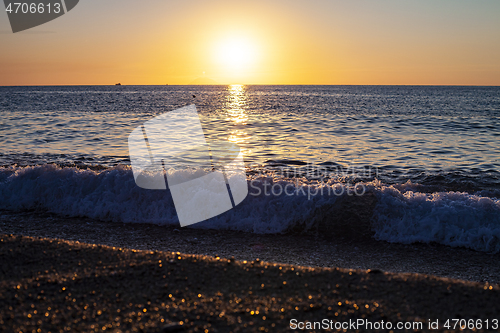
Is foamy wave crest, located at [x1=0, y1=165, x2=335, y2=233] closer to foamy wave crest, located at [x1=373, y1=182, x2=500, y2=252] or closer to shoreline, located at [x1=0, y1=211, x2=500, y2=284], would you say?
shoreline, located at [x1=0, y1=211, x2=500, y2=284]

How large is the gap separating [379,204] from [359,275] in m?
2.98

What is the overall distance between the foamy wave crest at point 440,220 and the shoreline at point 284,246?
7.3 inches

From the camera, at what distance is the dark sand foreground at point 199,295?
2633 millimetres

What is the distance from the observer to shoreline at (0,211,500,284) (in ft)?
15.5

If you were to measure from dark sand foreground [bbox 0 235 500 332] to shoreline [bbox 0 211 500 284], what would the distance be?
1.23 meters

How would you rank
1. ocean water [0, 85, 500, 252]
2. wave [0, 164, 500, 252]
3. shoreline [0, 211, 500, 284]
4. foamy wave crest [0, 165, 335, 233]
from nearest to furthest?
shoreline [0, 211, 500, 284], wave [0, 164, 500, 252], ocean water [0, 85, 500, 252], foamy wave crest [0, 165, 335, 233]

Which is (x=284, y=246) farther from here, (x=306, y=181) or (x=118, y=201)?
(x=118, y=201)

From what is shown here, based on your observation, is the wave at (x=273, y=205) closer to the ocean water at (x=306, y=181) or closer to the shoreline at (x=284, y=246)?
the ocean water at (x=306, y=181)

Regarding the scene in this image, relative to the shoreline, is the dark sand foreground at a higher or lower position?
higher

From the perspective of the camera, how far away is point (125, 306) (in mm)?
2838

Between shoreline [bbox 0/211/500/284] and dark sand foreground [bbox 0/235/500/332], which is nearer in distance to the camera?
dark sand foreground [bbox 0/235/500/332]

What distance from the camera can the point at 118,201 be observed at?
22.3 ft

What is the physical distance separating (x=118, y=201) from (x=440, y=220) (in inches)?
232

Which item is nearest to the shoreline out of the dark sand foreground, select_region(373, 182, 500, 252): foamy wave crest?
select_region(373, 182, 500, 252): foamy wave crest
